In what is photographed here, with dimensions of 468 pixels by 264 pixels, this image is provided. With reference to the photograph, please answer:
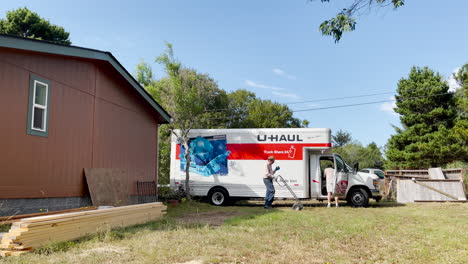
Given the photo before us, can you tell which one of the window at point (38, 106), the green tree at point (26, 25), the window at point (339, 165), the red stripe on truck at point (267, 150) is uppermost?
the green tree at point (26, 25)

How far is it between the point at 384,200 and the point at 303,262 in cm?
1419

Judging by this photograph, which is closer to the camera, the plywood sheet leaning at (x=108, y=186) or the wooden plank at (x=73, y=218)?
the wooden plank at (x=73, y=218)

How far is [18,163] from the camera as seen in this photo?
8.12 meters

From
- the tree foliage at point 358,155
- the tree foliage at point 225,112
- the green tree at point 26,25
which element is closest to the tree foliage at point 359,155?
the tree foliage at point 358,155

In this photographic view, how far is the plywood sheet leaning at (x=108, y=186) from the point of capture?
1040cm

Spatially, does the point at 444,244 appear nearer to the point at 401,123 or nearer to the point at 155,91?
the point at 155,91

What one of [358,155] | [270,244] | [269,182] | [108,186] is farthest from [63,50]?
[358,155]

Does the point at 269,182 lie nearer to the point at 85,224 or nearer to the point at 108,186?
the point at 108,186

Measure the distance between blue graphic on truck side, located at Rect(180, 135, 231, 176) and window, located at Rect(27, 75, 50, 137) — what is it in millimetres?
7246

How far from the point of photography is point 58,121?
9367 mm

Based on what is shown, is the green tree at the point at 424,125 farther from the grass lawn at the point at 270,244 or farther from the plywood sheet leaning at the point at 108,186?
the plywood sheet leaning at the point at 108,186

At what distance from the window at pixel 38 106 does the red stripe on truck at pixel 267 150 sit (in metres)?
7.63

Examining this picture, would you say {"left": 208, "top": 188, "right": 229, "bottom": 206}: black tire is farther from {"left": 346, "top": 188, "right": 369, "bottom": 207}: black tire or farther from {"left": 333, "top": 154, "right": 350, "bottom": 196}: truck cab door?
{"left": 346, "top": 188, "right": 369, "bottom": 207}: black tire

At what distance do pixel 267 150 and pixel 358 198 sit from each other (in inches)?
150
